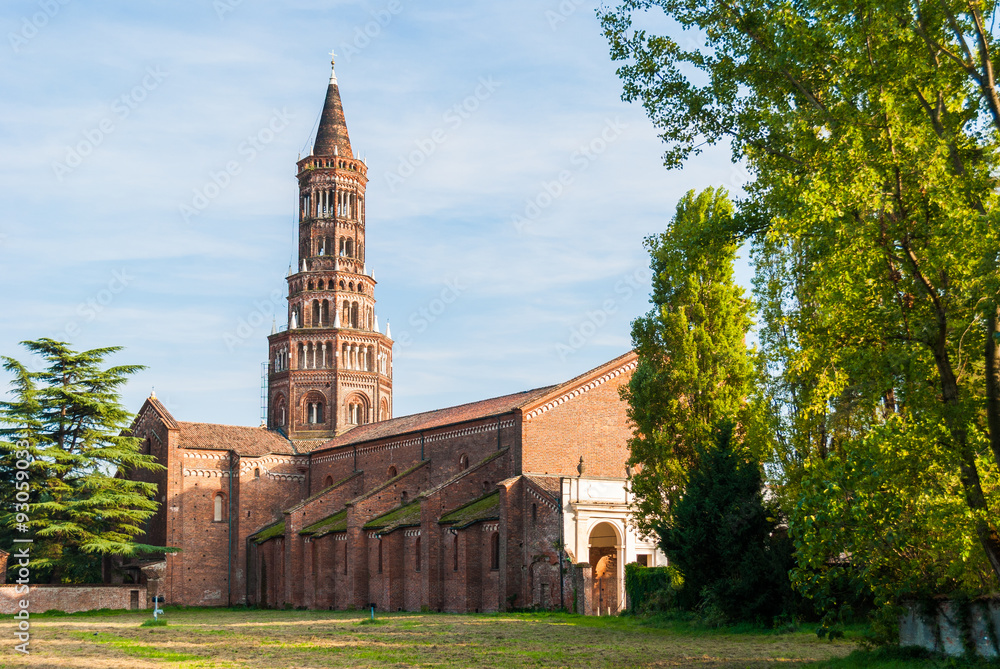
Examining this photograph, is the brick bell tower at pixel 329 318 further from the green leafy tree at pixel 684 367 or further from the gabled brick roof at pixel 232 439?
the green leafy tree at pixel 684 367

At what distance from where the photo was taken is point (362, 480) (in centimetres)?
5525

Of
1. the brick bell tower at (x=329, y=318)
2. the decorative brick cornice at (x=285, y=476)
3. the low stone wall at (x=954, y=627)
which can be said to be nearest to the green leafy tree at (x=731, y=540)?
the low stone wall at (x=954, y=627)

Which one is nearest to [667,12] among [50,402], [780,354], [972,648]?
[780,354]

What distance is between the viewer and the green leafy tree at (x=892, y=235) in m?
15.3

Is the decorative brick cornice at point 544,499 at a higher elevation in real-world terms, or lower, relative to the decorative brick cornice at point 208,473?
lower

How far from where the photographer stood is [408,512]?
45875 mm

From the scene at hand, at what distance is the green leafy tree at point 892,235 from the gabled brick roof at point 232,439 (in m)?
46.8

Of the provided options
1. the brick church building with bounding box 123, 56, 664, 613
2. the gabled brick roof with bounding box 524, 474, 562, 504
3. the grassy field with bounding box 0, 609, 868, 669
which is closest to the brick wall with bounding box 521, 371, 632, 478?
the brick church building with bounding box 123, 56, 664, 613

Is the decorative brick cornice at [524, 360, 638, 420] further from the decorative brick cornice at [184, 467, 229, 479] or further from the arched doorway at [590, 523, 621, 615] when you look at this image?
the decorative brick cornice at [184, 467, 229, 479]

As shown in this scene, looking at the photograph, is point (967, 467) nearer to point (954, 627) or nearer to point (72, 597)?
point (954, 627)

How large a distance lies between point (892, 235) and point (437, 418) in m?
38.3

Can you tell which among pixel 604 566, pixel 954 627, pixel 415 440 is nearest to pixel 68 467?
pixel 415 440

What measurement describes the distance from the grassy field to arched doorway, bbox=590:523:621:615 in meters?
7.44

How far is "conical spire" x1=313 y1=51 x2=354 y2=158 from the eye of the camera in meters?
66.7
